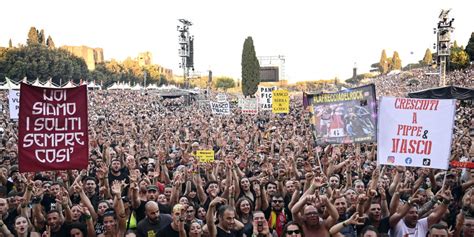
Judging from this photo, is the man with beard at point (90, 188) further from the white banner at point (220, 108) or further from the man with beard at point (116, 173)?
the white banner at point (220, 108)

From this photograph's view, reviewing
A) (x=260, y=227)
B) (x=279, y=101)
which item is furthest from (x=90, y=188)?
(x=279, y=101)

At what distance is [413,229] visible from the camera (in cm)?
597

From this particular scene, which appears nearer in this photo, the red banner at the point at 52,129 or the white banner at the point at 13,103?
the red banner at the point at 52,129

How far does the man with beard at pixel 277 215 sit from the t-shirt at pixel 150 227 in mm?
1251

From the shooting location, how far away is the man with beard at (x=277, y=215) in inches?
257

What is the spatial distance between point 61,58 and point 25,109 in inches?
2766

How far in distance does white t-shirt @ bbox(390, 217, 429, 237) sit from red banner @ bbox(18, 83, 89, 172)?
3773 millimetres

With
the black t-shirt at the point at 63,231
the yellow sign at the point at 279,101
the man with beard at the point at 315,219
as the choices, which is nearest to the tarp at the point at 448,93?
the yellow sign at the point at 279,101

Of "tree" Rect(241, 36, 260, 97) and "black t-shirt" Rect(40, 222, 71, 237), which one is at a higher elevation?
"tree" Rect(241, 36, 260, 97)

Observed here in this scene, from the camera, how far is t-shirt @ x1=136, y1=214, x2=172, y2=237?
19.7ft

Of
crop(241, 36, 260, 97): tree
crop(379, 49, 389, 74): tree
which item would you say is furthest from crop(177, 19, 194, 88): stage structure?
crop(379, 49, 389, 74): tree

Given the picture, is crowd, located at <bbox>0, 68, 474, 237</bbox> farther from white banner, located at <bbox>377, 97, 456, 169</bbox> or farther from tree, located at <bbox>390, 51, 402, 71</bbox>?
tree, located at <bbox>390, 51, 402, 71</bbox>

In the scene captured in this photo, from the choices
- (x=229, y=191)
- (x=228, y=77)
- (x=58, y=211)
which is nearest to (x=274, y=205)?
(x=229, y=191)

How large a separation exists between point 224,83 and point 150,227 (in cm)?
14286
